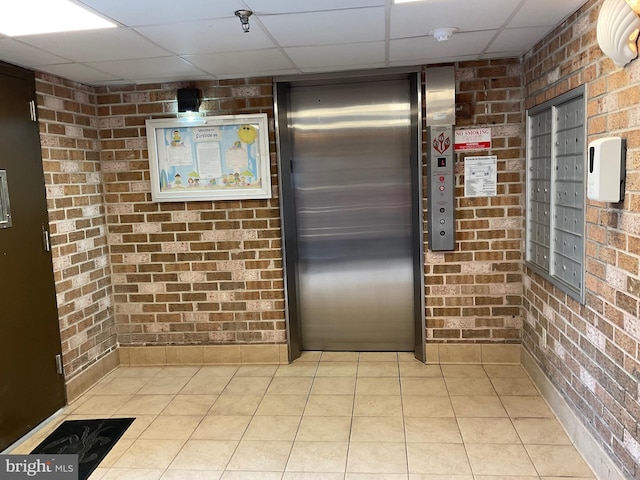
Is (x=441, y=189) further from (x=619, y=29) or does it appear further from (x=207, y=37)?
(x=207, y=37)

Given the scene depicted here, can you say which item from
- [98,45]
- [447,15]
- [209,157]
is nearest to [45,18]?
[98,45]

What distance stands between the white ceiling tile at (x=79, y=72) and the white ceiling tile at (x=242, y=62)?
0.70 m

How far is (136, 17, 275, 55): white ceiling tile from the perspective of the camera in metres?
2.46

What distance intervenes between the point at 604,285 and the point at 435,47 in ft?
5.68

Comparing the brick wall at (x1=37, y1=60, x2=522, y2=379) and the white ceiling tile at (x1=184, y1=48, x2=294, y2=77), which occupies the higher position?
the white ceiling tile at (x1=184, y1=48, x2=294, y2=77)

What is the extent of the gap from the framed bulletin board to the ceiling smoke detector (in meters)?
1.47

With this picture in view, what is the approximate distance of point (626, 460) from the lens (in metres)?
2.11

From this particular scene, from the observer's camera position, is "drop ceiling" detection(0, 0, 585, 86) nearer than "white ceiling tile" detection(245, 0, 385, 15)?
No

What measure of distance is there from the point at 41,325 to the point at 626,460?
3331 millimetres

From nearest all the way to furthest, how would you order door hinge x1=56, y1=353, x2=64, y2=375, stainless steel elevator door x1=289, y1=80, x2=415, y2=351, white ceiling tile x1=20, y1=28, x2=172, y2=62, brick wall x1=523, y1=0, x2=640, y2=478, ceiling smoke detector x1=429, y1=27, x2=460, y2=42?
brick wall x1=523, y1=0, x2=640, y2=478
white ceiling tile x1=20, y1=28, x2=172, y2=62
ceiling smoke detector x1=429, y1=27, x2=460, y2=42
door hinge x1=56, y1=353, x2=64, y2=375
stainless steel elevator door x1=289, y1=80, x2=415, y2=351

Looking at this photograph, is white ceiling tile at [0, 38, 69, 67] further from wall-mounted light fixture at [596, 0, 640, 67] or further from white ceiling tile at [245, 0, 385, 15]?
wall-mounted light fixture at [596, 0, 640, 67]

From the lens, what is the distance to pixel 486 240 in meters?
3.65

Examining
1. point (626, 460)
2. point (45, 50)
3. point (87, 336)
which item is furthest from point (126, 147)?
point (626, 460)
